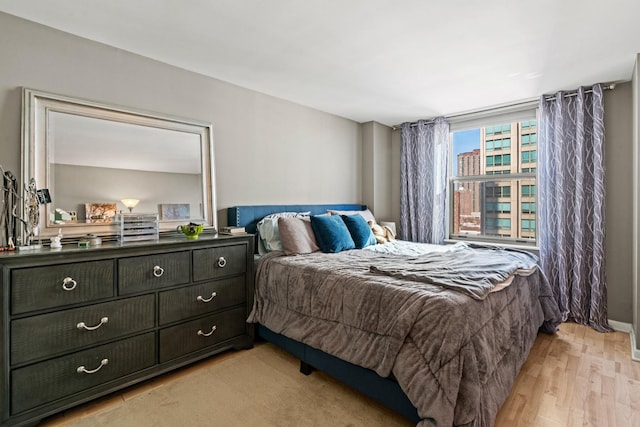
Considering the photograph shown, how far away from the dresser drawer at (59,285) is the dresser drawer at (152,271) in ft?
0.25

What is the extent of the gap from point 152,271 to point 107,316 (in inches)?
13.6

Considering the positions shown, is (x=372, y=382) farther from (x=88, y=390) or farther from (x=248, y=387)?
Answer: (x=88, y=390)

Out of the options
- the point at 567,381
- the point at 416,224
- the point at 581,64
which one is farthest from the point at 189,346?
the point at 581,64

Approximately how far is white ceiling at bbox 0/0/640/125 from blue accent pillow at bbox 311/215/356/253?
1338 mm

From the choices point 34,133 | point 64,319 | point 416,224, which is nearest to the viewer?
point 64,319

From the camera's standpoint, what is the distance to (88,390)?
1829mm

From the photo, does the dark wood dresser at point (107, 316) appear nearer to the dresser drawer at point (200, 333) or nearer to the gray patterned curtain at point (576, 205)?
the dresser drawer at point (200, 333)

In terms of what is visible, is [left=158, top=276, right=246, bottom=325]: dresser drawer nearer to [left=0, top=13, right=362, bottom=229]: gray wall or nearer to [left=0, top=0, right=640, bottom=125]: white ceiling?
[left=0, top=13, right=362, bottom=229]: gray wall

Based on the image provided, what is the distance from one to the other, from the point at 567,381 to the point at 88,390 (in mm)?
3009

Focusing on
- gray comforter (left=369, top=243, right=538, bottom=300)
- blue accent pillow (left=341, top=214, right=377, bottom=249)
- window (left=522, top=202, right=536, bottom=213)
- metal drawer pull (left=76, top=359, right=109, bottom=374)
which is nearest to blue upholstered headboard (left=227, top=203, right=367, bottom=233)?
blue accent pillow (left=341, top=214, right=377, bottom=249)

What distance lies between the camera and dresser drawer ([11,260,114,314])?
5.29ft

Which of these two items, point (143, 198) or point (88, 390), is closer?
point (88, 390)

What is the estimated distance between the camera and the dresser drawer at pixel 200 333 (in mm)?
2148

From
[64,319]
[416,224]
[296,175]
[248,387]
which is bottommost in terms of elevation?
[248,387]
